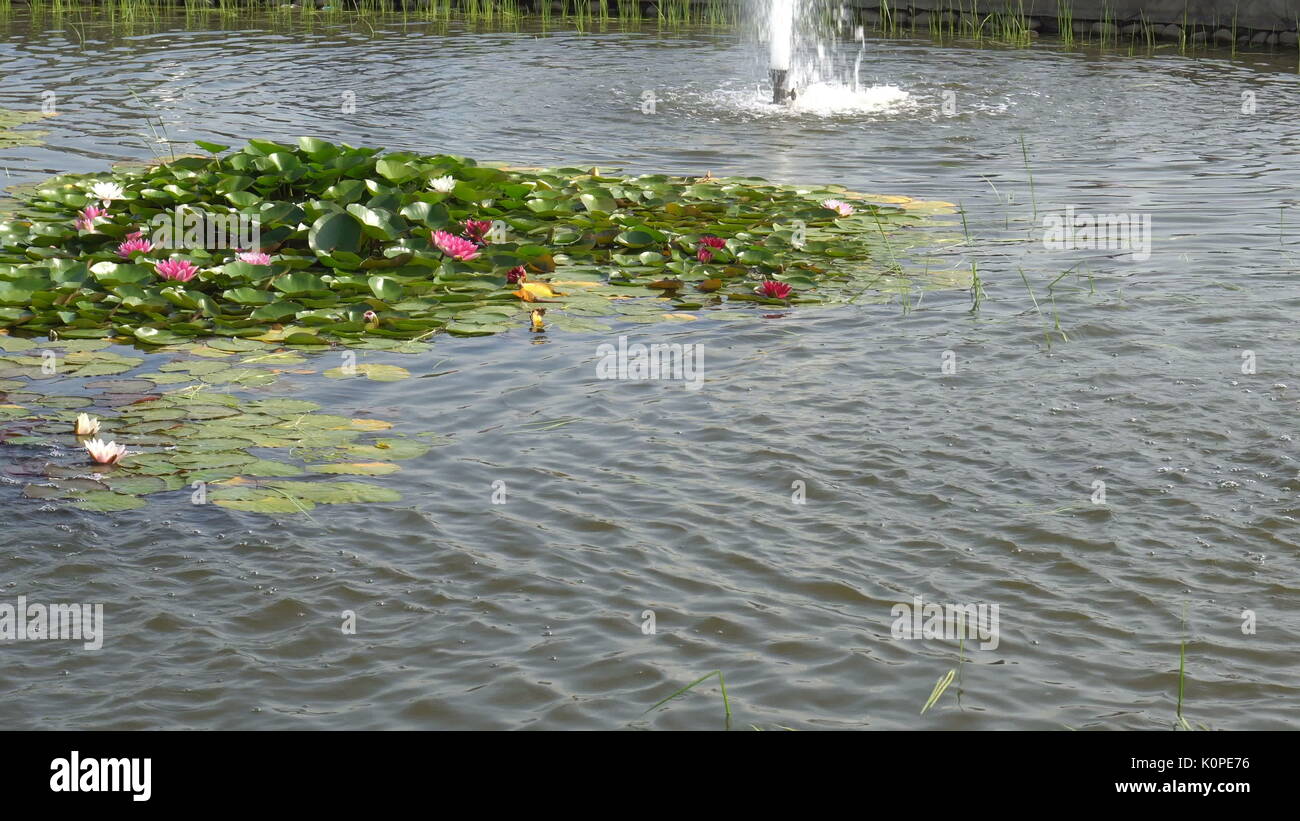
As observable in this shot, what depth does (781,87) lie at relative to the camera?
1369 cm

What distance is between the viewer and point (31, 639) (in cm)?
398

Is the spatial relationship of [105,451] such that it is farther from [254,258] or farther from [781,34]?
[781,34]

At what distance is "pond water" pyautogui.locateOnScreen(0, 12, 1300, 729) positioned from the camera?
12.4 feet

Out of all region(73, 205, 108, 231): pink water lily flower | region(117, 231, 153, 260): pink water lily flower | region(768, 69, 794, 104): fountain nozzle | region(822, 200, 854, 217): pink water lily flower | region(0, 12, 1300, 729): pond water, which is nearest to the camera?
region(0, 12, 1300, 729): pond water

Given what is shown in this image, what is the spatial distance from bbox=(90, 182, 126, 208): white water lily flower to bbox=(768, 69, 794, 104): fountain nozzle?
7017 mm

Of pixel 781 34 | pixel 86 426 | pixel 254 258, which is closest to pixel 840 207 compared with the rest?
pixel 254 258

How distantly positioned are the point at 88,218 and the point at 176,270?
3.52 ft

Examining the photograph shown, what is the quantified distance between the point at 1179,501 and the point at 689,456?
172cm

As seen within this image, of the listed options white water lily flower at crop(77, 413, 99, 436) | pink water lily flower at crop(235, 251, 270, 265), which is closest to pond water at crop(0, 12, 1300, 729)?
white water lily flower at crop(77, 413, 99, 436)

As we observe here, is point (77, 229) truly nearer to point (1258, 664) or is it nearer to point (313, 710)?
point (313, 710)

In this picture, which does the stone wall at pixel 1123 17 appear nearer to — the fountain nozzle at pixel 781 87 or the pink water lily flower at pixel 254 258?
the fountain nozzle at pixel 781 87

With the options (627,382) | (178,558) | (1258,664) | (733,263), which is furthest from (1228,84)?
(178,558)

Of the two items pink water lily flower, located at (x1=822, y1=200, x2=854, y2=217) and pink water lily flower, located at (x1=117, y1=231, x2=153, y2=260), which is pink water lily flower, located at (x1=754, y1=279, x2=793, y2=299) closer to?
pink water lily flower, located at (x1=822, y1=200, x2=854, y2=217)

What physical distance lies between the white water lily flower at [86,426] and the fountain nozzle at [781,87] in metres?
9.46
